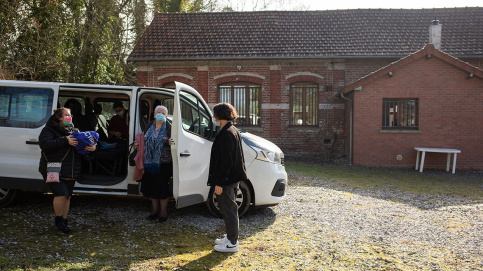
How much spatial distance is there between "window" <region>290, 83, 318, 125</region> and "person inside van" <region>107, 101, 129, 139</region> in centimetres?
1173

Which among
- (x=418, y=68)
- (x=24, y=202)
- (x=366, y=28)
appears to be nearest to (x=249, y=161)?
(x=24, y=202)

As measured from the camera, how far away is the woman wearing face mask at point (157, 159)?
645 cm

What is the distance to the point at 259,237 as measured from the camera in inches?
242

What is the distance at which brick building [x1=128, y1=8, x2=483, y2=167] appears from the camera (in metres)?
18.4

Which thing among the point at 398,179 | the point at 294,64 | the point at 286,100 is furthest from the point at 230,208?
the point at 294,64

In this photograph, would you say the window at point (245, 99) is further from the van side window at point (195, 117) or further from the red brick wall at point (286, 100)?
the van side window at point (195, 117)

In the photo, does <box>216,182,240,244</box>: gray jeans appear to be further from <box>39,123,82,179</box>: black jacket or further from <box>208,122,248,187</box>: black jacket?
<box>39,123,82,179</box>: black jacket

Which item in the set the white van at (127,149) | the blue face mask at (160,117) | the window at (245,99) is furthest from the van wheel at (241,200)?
the window at (245,99)

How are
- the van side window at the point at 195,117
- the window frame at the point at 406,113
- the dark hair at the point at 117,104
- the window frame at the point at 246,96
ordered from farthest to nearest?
the window frame at the point at 246,96
the window frame at the point at 406,113
the dark hair at the point at 117,104
the van side window at the point at 195,117

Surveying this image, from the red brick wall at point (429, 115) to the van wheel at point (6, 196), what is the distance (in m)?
11.8

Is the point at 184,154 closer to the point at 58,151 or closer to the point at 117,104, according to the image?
the point at 58,151

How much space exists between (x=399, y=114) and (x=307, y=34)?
20.0 feet

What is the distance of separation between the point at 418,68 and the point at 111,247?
13.4 metres

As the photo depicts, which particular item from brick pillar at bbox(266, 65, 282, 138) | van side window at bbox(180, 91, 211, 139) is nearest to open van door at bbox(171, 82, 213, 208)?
van side window at bbox(180, 91, 211, 139)
